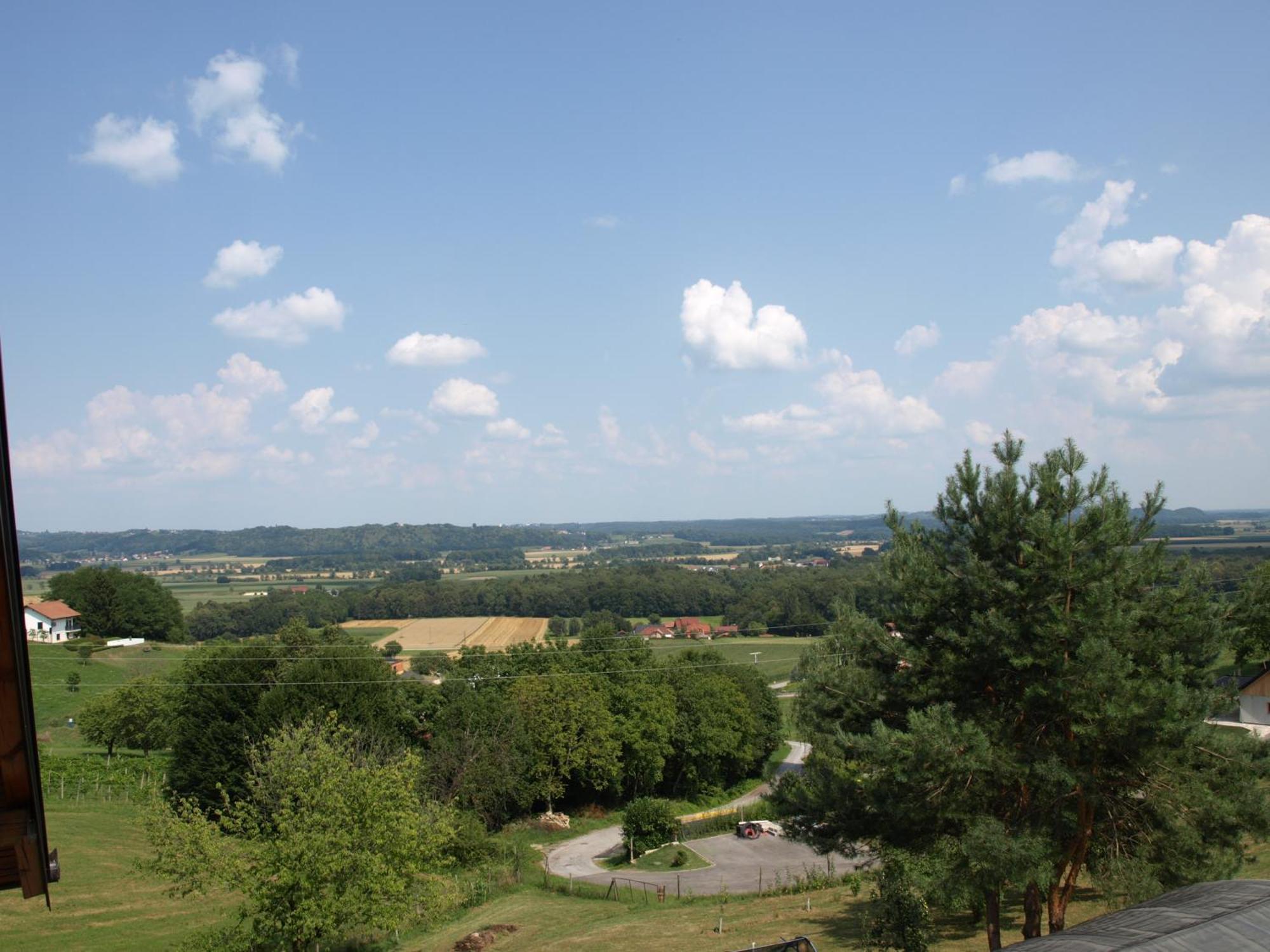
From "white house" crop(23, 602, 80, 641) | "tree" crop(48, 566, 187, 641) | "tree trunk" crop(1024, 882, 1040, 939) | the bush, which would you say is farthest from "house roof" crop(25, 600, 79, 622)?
"tree trunk" crop(1024, 882, 1040, 939)

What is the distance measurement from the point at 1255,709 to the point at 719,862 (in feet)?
Answer: 79.7

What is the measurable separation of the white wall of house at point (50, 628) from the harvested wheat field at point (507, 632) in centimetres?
3633

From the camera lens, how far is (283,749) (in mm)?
24062

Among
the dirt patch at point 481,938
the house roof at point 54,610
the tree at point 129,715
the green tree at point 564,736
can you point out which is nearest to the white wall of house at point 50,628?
the house roof at point 54,610

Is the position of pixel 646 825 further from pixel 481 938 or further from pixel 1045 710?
pixel 1045 710

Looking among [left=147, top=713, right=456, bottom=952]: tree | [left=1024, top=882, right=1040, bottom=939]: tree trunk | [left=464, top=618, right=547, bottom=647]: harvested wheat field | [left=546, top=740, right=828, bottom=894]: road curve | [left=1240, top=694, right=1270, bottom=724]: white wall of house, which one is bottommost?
[left=546, top=740, right=828, bottom=894]: road curve

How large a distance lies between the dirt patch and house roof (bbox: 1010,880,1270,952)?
1804 cm

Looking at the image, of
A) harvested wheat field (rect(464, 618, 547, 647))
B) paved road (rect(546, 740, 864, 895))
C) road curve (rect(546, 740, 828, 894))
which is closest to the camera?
paved road (rect(546, 740, 864, 895))

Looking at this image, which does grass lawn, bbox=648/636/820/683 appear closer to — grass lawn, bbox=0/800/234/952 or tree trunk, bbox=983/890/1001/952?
grass lawn, bbox=0/800/234/952

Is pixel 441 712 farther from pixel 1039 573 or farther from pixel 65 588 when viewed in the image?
pixel 65 588

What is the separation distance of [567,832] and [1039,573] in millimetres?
37990

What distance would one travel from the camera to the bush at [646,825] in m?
37.1

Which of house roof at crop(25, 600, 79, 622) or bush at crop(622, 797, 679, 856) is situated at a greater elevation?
house roof at crop(25, 600, 79, 622)

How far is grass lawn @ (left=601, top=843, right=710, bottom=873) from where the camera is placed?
34812 millimetres
